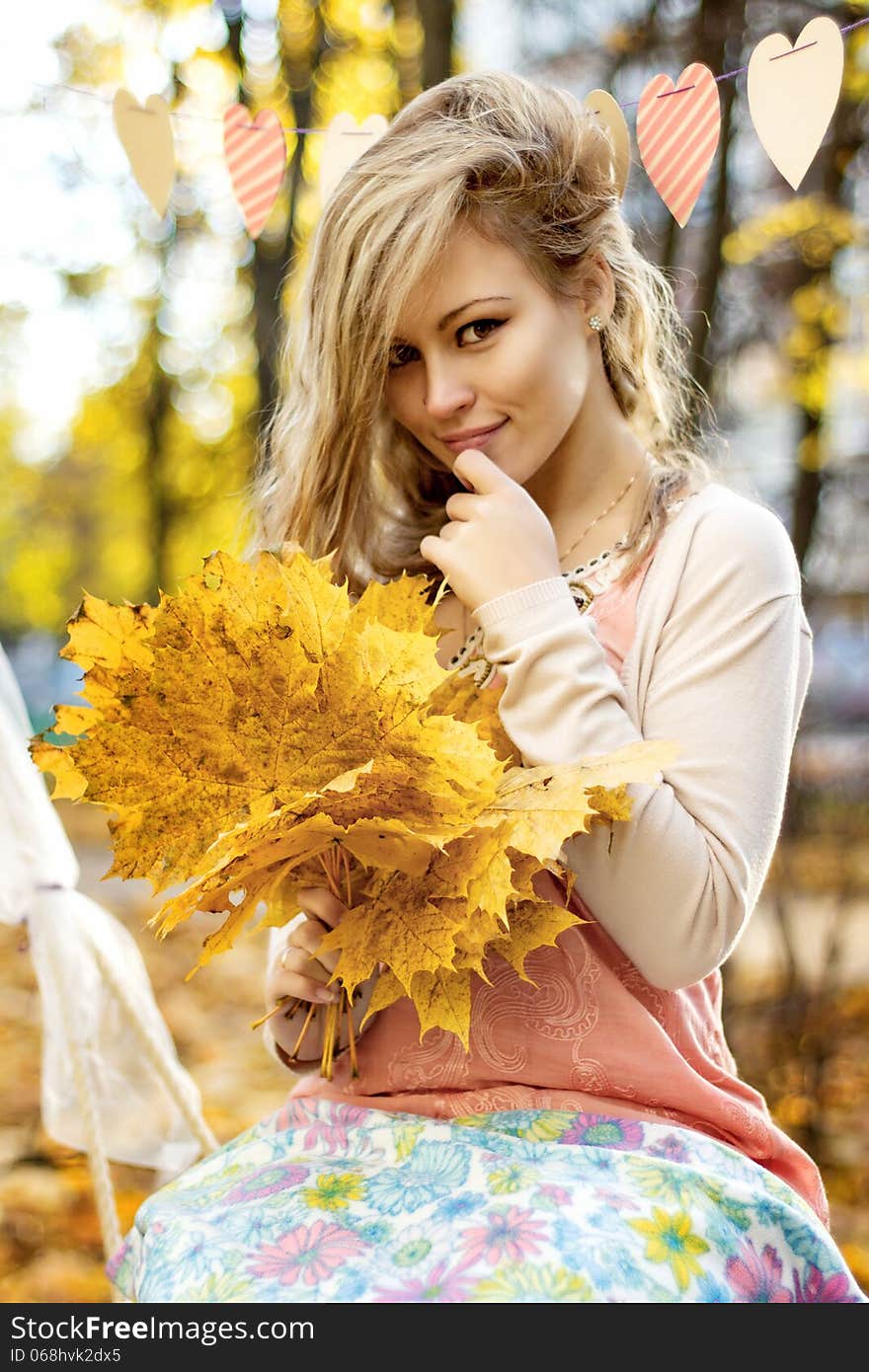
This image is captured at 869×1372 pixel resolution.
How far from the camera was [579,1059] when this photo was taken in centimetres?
114

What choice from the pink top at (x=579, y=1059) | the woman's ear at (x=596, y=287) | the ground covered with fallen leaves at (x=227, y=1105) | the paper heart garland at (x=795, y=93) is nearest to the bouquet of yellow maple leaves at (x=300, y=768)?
the pink top at (x=579, y=1059)

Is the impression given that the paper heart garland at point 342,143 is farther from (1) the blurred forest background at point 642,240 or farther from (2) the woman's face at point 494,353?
(2) the woman's face at point 494,353

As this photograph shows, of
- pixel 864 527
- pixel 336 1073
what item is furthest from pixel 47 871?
pixel 864 527

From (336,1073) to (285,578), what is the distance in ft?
2.04

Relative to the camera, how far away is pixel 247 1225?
103cm

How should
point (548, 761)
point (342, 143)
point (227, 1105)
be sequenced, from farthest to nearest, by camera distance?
1. point (227, 1105)
2. point (342, 143)
3. point (548, 761)

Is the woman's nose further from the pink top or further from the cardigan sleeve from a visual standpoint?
the pink top

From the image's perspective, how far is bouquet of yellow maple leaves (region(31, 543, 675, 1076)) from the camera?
0.91m

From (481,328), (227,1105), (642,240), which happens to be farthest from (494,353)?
(227,1105)

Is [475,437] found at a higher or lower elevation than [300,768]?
higher

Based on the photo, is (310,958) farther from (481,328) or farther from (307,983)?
(481,328)

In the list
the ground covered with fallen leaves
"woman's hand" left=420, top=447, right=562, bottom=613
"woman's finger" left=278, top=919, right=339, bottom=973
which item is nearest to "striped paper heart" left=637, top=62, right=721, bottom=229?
"woman's hand" left=420, top=447, right=562, bottom=613

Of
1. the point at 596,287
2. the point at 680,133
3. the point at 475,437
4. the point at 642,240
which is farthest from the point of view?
the point at 642,240

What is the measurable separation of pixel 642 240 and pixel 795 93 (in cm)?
157
